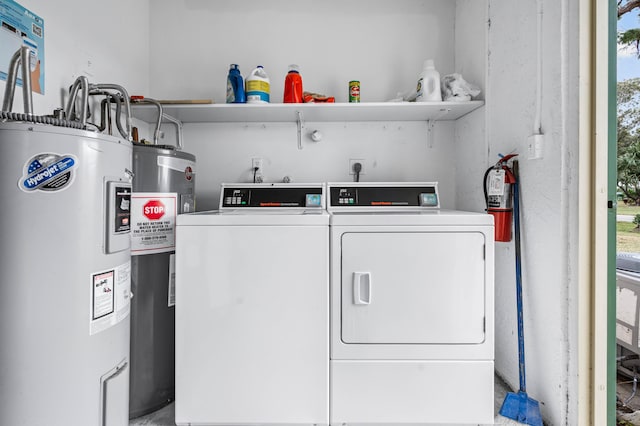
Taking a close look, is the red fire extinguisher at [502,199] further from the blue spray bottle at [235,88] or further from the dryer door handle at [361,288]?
Answer: the blue spray bottle at [235,88]

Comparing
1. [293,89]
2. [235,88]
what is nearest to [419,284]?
[293,89]

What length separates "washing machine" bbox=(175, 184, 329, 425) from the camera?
157 cm

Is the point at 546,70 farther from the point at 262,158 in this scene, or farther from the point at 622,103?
the point at 262,158

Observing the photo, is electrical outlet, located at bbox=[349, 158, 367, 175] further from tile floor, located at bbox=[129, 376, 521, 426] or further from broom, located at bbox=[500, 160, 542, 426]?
tile floor, located at bbox=[129, 376, 521, 426]

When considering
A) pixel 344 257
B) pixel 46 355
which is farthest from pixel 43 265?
pixel 344 257

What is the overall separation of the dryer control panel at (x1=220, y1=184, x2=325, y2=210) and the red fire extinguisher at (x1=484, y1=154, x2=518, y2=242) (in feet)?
3.26

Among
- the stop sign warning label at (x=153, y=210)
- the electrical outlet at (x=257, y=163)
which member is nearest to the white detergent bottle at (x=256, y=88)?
the electrical outlet at (x=257, y=163)

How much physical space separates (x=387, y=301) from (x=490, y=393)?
645 millimetres

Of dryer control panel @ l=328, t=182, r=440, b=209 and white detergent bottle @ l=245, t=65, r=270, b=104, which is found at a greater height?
white detergent bottle @ l=245, t=65, r=270, b=104

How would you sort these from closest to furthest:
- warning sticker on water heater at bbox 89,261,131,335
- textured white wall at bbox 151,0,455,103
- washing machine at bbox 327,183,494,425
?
warning sticker on water heater at bbox 89,261,131,335, washing machine at bbox 327,183,494,425, textured white wall at bbox 151,0,455,103

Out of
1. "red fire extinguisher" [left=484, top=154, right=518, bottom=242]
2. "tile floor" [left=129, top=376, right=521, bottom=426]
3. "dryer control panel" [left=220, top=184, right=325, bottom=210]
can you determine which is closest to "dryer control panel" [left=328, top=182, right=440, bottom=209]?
"dryer control panel" [left=220, top=184, right=325, bottom=210]

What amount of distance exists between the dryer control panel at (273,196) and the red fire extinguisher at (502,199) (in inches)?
39.1

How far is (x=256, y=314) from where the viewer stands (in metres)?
1.57

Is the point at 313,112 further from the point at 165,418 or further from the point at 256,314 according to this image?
the point at 165,418
